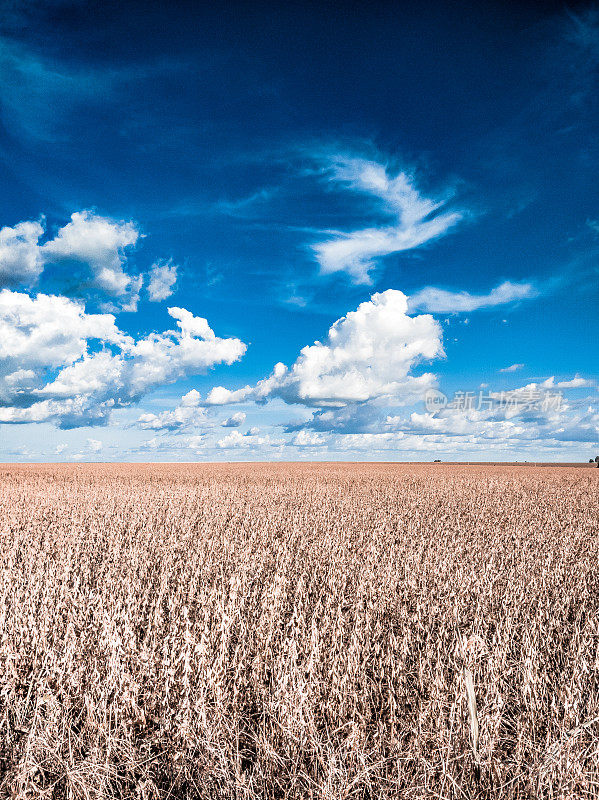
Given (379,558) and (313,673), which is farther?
(379,558)

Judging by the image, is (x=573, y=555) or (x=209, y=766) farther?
(x=573, y=555)

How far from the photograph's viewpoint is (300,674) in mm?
3840

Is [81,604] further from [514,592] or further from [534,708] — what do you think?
[514,592]

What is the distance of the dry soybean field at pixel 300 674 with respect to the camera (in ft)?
9.57

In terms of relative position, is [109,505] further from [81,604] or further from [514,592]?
[514,592]

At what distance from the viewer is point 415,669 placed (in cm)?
432

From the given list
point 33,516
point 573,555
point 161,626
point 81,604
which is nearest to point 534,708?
point 161,626

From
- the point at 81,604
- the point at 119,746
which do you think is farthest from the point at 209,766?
the point at 81,604

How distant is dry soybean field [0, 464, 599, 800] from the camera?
9.57 ft

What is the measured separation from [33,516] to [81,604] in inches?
335

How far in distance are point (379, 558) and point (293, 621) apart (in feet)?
12.4

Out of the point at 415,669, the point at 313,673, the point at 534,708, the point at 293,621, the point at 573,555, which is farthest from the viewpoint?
the point at 573,555

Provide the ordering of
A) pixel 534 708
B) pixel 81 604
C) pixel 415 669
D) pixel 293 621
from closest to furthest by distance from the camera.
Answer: pixel 534 708, pixel 415 669, pixel 293 621, pixel 81 604

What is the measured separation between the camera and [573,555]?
30.5 ft
